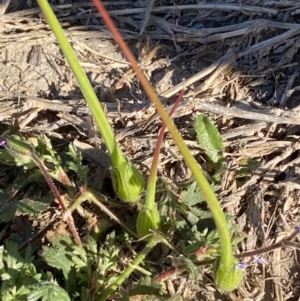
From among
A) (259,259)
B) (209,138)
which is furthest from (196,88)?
(259,259)

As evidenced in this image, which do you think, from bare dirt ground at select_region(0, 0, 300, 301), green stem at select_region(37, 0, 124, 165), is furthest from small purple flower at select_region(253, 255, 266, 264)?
green stem at select_region(37, 0, 124, 165)

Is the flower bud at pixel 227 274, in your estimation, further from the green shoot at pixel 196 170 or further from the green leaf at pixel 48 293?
the green leaf at pixel 48 293

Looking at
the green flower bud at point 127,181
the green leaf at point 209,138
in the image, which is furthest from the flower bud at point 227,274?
the green leaf at point 209,138

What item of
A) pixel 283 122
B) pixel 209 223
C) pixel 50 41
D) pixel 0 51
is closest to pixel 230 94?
pixel 283 122

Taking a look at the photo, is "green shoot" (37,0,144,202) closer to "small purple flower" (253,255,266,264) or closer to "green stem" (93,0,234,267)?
"green stem" (93,0,234,267)

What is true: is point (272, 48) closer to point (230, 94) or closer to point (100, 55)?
point (230, 94)

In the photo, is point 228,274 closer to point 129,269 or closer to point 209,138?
point 129,269
